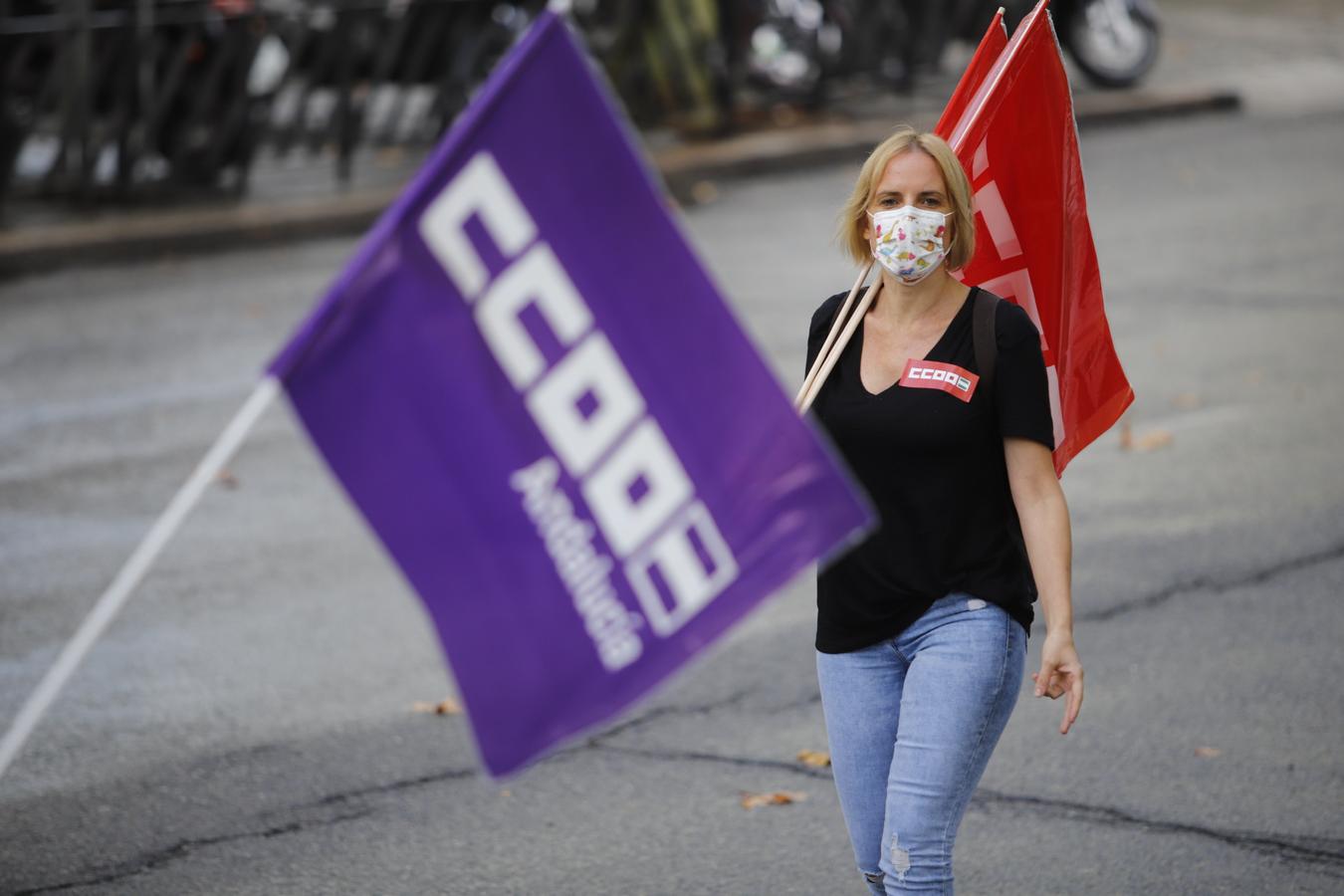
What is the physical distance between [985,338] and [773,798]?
6.96 feet

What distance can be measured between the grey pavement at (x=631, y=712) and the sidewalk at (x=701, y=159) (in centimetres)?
322

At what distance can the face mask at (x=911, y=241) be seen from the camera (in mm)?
3855

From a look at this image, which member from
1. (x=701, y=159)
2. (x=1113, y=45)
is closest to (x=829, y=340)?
(x=701, y=159)

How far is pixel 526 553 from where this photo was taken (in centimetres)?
328

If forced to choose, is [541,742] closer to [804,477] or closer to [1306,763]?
[804,477]

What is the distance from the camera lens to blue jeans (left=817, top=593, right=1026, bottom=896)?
3719 mm

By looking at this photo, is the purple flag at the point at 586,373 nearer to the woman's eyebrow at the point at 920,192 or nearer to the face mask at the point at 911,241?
the face mask at the point at 911,241

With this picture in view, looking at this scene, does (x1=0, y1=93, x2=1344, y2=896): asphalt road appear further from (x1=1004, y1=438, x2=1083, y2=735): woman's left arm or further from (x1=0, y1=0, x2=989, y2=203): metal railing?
(x1=0, y1=0, x2=989, y2=203): metal railing

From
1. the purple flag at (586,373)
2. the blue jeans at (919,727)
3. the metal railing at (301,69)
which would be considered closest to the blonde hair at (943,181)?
the blue jeans at (919,727)

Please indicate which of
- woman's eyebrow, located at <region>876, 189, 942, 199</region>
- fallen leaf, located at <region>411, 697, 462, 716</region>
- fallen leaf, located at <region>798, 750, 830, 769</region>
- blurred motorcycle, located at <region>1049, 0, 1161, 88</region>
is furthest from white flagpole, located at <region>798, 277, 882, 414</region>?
blurred motorcycle, located at <region>1049, 0, 1161, 88</region>

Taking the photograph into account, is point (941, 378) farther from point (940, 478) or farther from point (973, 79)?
point (973, 79)

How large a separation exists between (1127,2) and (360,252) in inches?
639

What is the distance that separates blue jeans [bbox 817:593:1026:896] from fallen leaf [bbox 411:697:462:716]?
8.16ft

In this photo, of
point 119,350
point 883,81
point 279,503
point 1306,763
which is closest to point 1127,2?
point 883,81
